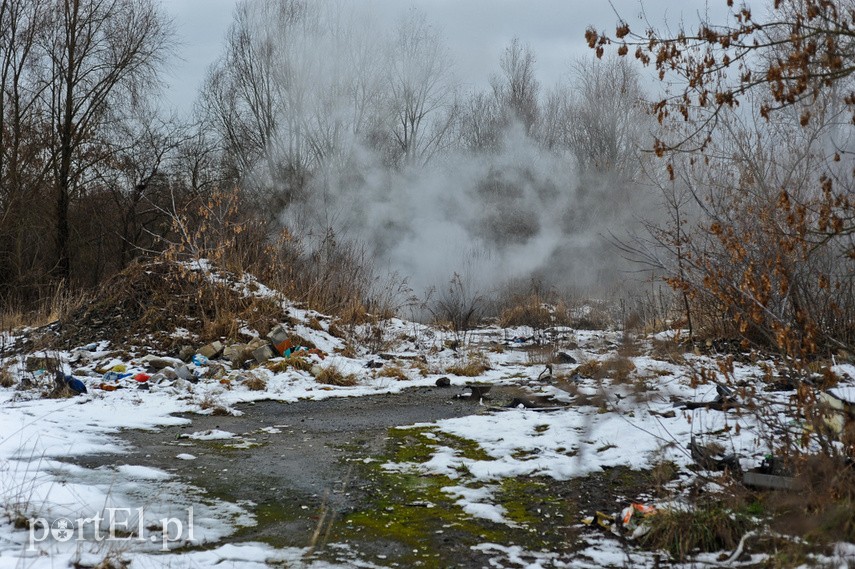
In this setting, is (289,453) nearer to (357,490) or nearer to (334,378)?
(357,490)

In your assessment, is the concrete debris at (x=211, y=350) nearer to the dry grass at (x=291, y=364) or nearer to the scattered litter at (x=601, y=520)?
the dry grass at (x=291, y=364)

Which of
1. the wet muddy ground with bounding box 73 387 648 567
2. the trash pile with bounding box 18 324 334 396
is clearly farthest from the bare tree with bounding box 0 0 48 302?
the wet muddy ground with bounding box 73 387 648 567

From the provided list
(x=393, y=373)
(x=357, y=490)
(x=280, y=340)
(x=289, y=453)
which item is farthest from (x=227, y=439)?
(x=280, y=340)

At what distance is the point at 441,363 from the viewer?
10172 mm

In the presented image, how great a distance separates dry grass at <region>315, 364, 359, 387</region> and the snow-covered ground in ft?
0.39

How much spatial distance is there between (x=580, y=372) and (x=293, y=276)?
626cm

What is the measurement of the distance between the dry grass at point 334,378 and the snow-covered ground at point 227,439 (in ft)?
0.39

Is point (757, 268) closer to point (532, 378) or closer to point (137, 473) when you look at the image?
point (532, 378)

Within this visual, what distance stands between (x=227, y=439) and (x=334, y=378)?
10.1 ft

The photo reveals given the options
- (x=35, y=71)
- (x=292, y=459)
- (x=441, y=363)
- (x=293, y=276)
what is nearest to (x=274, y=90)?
(x=35, y=71)

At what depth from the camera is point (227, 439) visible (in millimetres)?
5375

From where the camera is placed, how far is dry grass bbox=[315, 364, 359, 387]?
839 centimetres

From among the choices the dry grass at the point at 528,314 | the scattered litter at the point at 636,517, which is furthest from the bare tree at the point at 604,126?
the scattered litter at the point at 636,517

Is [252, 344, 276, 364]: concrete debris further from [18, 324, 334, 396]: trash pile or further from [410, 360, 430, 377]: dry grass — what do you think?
[410, 360, 430, 377]: dry grass
